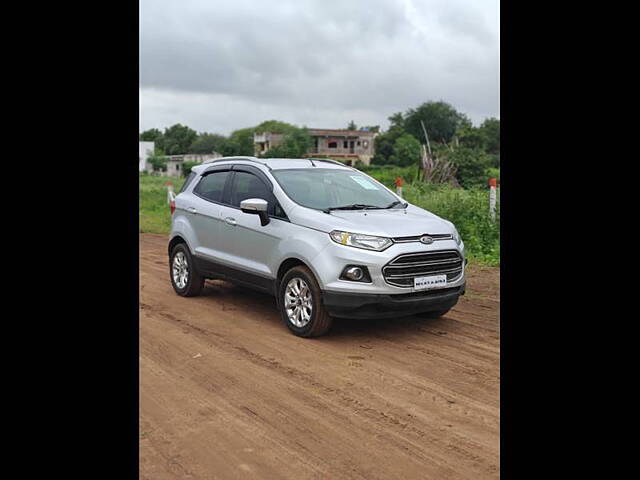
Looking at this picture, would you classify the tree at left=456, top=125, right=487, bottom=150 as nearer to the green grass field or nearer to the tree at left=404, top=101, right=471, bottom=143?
the tree at left=404, top=101, right=471, bottom=143

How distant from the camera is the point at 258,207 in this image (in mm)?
6438

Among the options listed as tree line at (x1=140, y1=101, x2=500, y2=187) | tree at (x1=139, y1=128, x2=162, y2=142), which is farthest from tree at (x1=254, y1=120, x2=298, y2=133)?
tree at (x1=139, y1=128, x2=162, y2=142)

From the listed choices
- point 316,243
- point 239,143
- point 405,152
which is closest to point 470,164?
point 239,143

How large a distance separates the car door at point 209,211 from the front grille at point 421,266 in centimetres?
237

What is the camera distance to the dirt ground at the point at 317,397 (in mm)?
3527

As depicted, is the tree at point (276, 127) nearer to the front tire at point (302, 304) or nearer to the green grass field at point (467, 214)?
the green grass field at point (467, 214)

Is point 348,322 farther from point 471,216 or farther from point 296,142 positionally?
point 296,142

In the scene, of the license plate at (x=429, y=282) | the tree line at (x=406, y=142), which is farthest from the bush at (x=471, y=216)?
the license plate at (x=429, y=282)

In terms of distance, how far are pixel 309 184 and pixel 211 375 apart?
8.88 feet

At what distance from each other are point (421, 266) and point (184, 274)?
11.4 ft

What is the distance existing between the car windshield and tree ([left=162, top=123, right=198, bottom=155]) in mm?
13161
